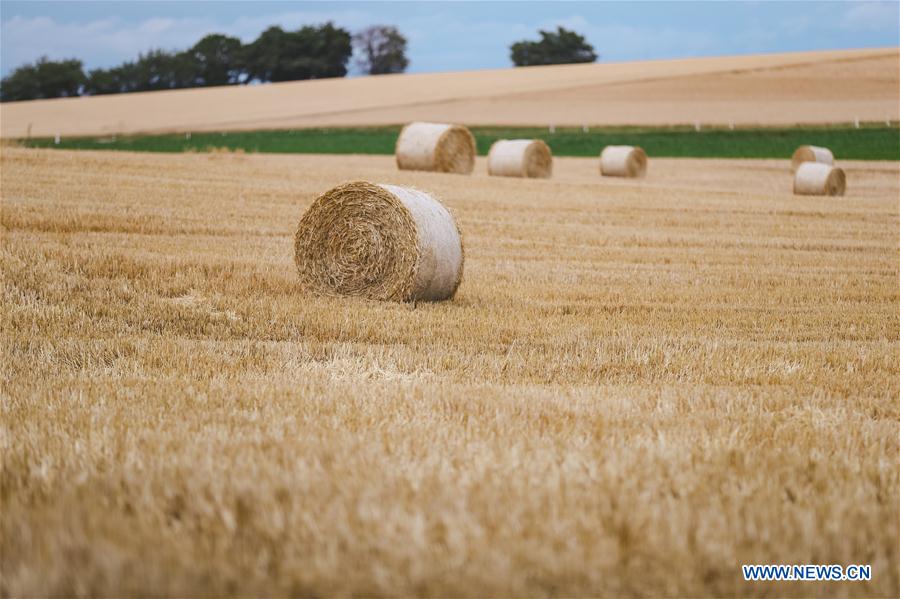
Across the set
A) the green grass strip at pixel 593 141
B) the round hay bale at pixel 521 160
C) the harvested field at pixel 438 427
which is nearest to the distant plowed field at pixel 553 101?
the green grass strip at pixel 593 141

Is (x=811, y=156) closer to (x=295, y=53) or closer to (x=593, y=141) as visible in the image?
(x=593, y=141)

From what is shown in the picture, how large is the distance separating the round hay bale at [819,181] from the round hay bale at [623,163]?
5104mm

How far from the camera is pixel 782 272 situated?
473 inches

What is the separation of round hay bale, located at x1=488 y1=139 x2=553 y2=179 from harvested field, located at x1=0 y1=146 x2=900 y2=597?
13325 mm

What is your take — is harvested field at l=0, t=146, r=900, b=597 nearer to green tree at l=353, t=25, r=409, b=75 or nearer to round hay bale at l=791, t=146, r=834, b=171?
round hay bale at l=791, t=146, r=834, b=171

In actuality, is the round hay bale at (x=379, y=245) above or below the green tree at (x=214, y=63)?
below

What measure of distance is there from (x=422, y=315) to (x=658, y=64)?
218ft

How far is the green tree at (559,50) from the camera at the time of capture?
95.4 metres

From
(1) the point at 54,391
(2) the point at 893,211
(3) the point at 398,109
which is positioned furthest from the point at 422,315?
(3) the point at 398,109

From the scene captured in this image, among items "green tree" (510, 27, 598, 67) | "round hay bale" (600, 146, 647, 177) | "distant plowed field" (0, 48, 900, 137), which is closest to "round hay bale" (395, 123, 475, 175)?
"round hay bale" (600, 146, 647, 177)

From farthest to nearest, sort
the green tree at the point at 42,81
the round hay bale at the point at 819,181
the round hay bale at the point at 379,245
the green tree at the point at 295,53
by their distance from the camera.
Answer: the green tree at the point at 295,53 < the green tree at the point at 42,81 < the round hay bale at the point at 819,181 < the round hay bale at the point at 379,245

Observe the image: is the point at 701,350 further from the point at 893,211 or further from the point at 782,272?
the point at 893,211

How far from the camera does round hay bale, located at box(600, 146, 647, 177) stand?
28250 mm

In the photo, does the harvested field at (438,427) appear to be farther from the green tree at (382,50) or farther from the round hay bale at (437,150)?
the green tree at (382,50)
